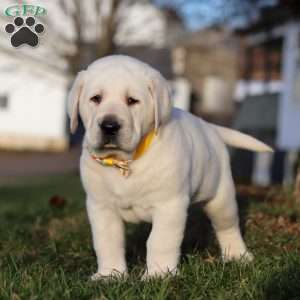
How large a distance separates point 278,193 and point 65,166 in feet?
59.8

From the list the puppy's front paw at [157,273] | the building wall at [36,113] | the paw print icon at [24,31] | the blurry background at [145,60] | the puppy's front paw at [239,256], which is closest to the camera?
the puppy's front paw at [157,273]

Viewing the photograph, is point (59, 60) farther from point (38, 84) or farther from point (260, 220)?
point (260, 220)

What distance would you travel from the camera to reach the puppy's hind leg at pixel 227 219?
4.68 metres

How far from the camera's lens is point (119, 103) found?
3789 mm

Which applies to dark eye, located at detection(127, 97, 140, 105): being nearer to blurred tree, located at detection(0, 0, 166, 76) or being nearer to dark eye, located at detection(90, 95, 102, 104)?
dark eye, located at detection(90, 95, 102, 104)

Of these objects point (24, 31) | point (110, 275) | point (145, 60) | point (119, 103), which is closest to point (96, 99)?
point (119, 103)

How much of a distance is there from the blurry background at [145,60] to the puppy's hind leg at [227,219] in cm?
481

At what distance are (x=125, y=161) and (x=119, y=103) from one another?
0.37 metres

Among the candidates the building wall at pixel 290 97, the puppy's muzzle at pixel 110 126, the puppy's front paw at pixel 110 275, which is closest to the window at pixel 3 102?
the building wall at pixel 290 97

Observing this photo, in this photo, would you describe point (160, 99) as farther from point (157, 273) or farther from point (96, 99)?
point (157, 273)

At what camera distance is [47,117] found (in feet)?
105

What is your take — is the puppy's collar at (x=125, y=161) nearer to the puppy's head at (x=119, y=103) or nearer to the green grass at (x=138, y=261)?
the puppy's head at (x=119, y=103)

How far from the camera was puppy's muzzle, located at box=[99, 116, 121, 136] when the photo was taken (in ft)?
12.1

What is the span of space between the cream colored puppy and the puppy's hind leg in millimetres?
414
